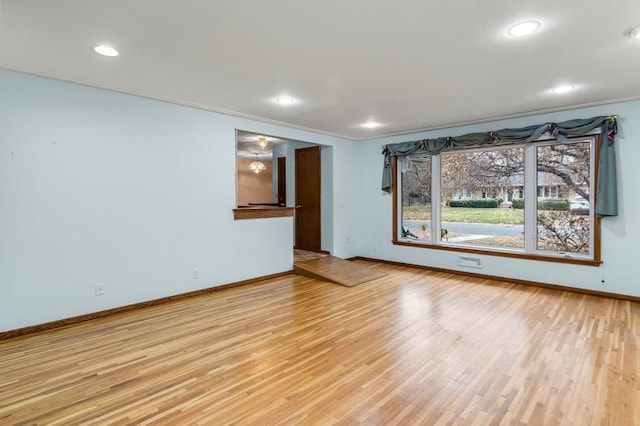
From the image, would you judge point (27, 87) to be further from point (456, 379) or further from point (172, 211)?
point (456, 379)

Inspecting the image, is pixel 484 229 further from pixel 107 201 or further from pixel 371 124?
pixel 107 201

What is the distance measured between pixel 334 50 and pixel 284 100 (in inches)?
60.6

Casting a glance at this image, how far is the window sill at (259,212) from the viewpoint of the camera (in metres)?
5.03

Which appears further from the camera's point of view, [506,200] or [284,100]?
[506,200]

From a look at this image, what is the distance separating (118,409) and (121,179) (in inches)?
103

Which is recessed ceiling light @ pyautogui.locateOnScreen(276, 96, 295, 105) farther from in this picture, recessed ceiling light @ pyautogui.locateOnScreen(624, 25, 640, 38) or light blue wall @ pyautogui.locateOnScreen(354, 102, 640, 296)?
recessed ceiling light @ pyautogui.locateOnScreen(624, 25, 640, 38)

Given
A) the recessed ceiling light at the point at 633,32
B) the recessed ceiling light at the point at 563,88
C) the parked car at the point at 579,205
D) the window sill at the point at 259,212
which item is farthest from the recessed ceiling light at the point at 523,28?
the window sill at the point at 259,212

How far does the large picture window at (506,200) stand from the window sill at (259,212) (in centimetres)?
232

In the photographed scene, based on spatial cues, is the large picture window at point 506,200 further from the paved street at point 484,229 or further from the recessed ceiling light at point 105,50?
the recessed ceiling light at point 105,50

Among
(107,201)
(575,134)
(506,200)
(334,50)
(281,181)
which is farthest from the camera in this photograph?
(281,181)

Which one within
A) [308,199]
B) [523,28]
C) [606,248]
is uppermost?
[523,28]

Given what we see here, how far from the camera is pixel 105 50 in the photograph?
279cm

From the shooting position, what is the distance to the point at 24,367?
2.64 m

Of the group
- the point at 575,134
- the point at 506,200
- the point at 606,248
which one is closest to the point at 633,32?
the point at 575,134
